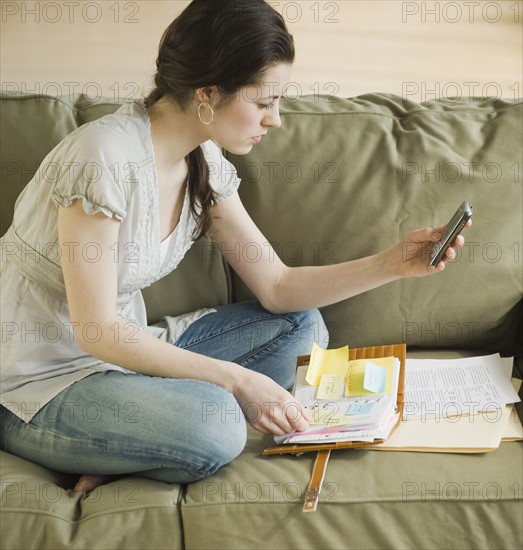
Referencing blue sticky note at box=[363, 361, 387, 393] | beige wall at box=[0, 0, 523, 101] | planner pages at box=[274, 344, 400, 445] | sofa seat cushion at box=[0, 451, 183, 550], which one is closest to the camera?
sofa seat cushion at box=[0, 451, 183, 550]

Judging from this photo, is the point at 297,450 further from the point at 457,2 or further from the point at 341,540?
the point at 457,2

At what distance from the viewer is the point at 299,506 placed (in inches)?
50.1

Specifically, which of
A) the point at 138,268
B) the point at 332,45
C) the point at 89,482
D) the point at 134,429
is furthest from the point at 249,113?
the point at 332,45

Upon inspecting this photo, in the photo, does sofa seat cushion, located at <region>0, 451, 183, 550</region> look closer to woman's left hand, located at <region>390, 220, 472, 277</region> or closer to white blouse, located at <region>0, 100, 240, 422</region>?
white blouse, located at <region>0, 100, 240, 422</region>

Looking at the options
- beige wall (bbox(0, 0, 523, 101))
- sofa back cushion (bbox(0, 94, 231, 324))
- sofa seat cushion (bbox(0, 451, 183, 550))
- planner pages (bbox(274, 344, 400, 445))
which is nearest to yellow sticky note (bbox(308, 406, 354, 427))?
planner pages (bbox(274, 344, 400, 445))

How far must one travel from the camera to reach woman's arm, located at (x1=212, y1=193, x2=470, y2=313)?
1.59 meters

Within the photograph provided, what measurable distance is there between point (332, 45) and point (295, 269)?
1.58 m

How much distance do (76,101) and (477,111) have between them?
80 centimetres

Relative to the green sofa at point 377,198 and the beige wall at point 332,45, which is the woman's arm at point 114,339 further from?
the beige wall at point 332,45

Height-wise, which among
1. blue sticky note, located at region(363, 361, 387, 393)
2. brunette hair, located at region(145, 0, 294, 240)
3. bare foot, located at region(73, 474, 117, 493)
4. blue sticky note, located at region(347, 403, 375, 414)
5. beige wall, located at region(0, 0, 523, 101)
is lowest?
bare foot, located at region(73, 474, 117, 493)

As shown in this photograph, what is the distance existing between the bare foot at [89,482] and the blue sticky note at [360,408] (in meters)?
0.40

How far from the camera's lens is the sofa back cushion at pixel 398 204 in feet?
5.47

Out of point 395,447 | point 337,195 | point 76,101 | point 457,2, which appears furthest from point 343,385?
point 457,2

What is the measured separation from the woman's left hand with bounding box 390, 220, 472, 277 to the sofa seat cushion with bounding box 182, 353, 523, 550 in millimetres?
404
